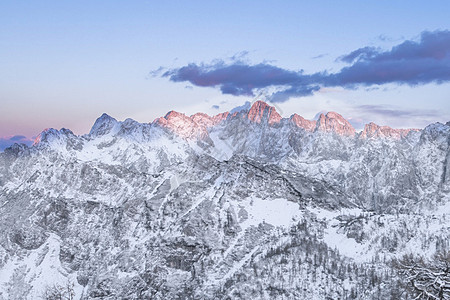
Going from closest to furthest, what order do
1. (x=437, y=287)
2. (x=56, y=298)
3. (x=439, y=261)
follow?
(x=437, y=287) < (x=439, y=261) < (x=56, y=298)

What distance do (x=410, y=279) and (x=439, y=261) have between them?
5.30 m

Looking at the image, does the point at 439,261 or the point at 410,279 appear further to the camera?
the point at 439,261

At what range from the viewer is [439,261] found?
41656 mm

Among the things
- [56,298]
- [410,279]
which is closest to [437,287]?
[410,279]

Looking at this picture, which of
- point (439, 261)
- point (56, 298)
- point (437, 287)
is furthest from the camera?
point (56, 298)

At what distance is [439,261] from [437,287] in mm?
4412

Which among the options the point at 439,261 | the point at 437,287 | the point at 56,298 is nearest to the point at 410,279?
the point at 437,287

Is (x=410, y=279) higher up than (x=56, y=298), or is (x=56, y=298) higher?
(x=410, y=279)

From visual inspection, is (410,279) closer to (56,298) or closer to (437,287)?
(437,287)

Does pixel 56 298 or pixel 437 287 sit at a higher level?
pixel 437 287

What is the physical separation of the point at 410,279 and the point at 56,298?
124 feet

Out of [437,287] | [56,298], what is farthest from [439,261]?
[56,298]

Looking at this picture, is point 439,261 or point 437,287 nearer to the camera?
point 437,287

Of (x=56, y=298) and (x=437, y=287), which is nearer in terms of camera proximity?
(x=437, y=287)
